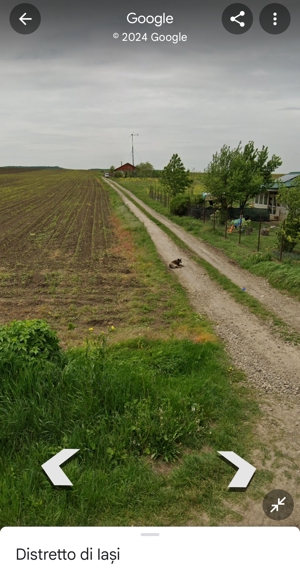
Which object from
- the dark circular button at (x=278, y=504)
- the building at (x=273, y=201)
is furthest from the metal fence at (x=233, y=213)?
the dark circular button at (x=278, y=504)

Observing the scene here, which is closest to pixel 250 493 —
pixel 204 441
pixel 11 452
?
pixel 204 441

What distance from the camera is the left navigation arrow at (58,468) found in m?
3.92

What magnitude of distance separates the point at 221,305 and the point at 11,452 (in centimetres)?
748

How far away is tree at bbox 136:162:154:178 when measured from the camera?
328ft

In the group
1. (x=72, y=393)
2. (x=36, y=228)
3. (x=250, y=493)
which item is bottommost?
(x=250, y=493)

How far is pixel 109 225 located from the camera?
998 inches

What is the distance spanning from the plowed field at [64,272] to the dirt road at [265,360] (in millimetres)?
2606

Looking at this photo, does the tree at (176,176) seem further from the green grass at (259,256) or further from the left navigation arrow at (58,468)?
the left navigation arrow at (58,468)

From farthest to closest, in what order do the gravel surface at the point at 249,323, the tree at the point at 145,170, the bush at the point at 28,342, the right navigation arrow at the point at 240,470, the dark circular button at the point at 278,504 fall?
1. the tree at the point at 145,170
2. the gravel surface at the point at 249,323
3. the bush at the point at 28,342
4. the right navigation arrow at the point at 240,470
5. the dark circular button at the point at 278,504

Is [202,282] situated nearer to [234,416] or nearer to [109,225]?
[234,416]

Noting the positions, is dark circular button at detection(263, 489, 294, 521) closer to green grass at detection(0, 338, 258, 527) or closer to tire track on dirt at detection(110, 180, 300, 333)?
green grass at detection(0, 338, 258, 527)

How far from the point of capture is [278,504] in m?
3.89

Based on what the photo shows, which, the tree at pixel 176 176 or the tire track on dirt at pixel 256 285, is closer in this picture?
the tire track on dirt at pixel 256 285

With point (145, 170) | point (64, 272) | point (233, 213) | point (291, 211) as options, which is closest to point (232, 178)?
point (233, 213)
